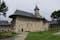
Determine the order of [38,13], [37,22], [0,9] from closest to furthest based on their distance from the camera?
[37,22] < [38,13] < [0,9]

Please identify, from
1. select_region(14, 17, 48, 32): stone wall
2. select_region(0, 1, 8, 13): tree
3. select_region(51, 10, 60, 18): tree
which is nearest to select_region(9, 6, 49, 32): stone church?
select_region(14, 17, 48, 32): stone wall

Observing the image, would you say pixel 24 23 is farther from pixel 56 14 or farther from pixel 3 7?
pixel 56 14

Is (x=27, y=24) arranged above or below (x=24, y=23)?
below

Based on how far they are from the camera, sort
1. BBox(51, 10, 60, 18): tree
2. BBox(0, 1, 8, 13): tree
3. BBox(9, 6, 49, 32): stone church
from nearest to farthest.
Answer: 1. BBox(9, 6, 49, 32): stone church
2. BBox(0, 1, 8, 13): tree
3. BBox(51, 10, 60, 18): tree

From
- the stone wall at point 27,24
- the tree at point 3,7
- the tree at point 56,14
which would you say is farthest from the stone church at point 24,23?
the tree at point 56,14

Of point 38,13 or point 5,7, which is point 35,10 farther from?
point 5,7

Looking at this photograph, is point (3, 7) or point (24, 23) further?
point (3, 7)

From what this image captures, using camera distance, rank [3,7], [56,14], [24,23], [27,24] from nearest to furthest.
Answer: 1. [24,23]
2. [27,24]
3. [3,7]
4. [56,14]

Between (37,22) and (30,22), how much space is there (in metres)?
2.85

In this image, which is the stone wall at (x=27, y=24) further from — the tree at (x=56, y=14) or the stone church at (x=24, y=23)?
the tree at (x=56, y=14)

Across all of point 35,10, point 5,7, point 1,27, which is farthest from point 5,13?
point 1,27

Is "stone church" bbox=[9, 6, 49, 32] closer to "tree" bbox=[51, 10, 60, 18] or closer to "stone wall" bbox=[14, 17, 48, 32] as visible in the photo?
"stone wall" bbox=[14, 17, 48, 32]

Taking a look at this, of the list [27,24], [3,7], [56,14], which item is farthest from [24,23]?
[56,14]

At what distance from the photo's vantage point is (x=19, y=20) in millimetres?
53031
